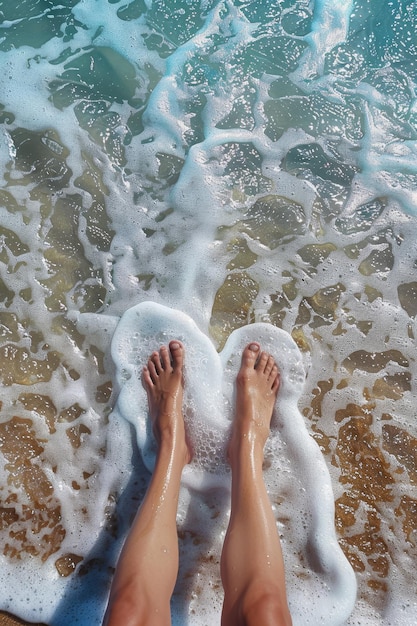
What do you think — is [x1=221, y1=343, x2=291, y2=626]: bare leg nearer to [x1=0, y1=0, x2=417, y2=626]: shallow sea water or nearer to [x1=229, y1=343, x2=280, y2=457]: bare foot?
[x1=229, y1=343, x2=280, y2=457]: bare foot

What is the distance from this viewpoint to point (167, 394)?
7.37 feet

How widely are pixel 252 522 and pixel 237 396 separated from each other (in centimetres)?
61

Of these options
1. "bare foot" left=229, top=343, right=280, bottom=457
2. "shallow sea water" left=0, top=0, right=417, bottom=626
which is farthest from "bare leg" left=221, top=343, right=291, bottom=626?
"shallow sea water" left=0, top=0, right=417, bottom=626

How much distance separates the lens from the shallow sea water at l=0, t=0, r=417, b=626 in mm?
2029

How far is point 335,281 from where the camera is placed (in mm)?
2508

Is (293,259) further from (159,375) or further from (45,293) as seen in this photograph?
(45,293)

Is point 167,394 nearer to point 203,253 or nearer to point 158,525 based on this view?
point 158,525

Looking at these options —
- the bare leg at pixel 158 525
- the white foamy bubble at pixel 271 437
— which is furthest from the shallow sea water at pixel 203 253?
the bare leg at pixel 158 525

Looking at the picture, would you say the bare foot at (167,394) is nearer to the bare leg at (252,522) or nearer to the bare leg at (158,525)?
the bare leg at (158,525)

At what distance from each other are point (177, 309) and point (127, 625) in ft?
4.56

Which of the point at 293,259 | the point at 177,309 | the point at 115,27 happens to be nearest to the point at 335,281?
the point at 293,259

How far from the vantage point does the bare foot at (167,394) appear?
7.05 feet

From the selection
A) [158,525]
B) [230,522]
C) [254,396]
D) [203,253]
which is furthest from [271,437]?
[203,253]

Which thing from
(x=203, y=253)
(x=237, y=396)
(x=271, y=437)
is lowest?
(x=271, y=437)
